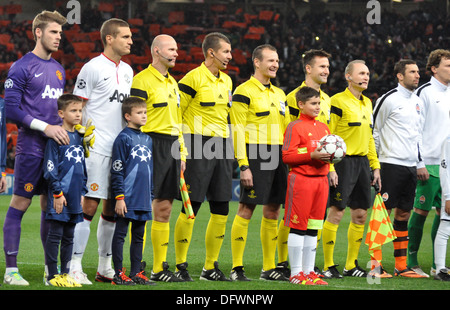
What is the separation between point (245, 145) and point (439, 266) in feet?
8.06

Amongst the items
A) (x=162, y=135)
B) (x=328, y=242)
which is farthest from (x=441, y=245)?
(x=162, y=135)

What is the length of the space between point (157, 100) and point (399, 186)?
3.05 meters

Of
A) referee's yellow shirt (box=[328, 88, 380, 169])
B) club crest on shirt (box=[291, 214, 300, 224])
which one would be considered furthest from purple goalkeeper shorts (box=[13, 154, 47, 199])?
referee's yellow shirt (box=[328, 88, 380, 169])

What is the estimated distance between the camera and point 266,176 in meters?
7.16

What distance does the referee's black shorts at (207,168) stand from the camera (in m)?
6.86

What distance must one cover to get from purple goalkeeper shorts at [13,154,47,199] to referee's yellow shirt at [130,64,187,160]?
1151 mm

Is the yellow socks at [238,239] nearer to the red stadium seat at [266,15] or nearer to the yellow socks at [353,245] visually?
the yellow socks at [353,245]

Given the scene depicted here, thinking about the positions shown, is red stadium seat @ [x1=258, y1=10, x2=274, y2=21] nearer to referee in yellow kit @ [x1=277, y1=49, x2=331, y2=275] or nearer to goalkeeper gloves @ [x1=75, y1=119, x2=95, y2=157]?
referee in yellow kit @ [x1=277, y1=49, x2=331, y2=275]

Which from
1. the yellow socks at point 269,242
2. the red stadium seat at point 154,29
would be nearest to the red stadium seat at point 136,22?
the red stadium seat at point 154,29

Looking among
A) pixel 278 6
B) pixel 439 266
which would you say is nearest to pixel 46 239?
pixel 439 266

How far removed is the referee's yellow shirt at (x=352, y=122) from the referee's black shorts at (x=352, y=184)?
110 mm

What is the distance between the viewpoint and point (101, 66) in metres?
6.30

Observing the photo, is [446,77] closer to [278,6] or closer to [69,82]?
[69,82]
